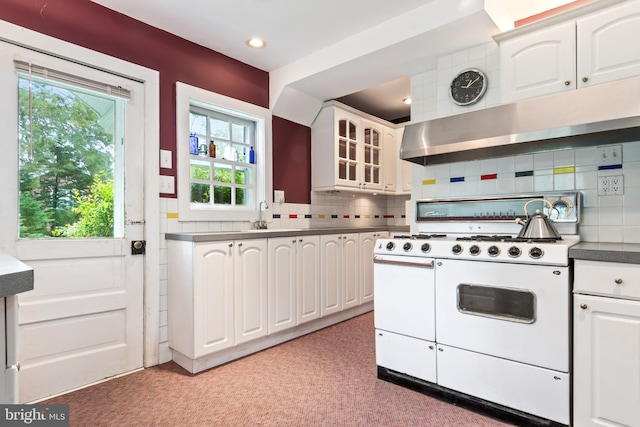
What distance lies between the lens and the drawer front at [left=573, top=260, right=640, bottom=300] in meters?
1.49

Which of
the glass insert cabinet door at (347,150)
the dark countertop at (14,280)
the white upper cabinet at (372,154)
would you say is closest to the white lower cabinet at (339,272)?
the glass insert cabinet door at (347,150)

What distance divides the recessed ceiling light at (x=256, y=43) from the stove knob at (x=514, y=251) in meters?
2.36

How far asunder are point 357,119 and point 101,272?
9.52 feet

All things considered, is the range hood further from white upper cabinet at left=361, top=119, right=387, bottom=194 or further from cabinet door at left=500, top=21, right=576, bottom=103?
white upper cabinet at left=361, top=119, right=387, bottom=194

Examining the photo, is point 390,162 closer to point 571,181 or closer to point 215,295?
point 571,181

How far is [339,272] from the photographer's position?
11.3ft

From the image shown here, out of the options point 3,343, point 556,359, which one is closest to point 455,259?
point 556,359

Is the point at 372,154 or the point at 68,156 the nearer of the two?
the point at 68,156

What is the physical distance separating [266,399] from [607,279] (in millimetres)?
1843

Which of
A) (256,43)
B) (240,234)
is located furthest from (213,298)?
(256,43)

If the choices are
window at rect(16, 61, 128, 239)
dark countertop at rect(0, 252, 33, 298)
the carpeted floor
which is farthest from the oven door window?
window at rect(16, 61, 128, 239)

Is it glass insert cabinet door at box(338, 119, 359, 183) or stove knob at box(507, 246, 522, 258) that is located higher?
glass insert cabinet door at box(338, 119, 359, 183)

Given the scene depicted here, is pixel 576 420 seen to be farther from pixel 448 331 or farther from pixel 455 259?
pixel 455 259

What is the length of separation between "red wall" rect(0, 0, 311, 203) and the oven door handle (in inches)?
60.5
